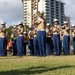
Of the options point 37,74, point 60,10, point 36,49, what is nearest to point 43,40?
point 36,49

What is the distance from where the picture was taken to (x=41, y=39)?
1694 cm

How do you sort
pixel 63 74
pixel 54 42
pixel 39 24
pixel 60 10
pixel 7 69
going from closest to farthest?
pixel 63 74
pixel 7 69
pixel 39 24
pixel 54 42
pixel 60 10

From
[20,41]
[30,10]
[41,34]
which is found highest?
[30,10]

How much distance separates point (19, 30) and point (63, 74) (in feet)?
30.8

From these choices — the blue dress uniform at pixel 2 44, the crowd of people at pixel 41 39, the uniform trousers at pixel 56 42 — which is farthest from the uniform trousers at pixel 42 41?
the blue dress uniform at pixel 2 44

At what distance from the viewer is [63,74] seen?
29.7 feet

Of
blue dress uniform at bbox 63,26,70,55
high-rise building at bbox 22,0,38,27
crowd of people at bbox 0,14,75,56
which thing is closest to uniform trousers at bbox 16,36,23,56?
crowd of people at bbox 0,14,75,56

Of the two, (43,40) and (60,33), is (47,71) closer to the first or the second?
(43,40)

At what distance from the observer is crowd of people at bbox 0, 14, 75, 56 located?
17.0 m

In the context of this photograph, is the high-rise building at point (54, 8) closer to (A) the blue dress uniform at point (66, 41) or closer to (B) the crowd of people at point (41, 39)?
(B) the crowd of people at point (41, 39)

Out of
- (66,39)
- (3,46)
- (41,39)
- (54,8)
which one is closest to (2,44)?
(3,46)

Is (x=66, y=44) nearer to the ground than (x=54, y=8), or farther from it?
nearer to the ground

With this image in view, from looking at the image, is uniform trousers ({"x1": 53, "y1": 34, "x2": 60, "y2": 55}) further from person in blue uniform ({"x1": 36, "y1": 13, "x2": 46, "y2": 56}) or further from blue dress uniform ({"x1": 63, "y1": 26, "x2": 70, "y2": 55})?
person in blue uniform ({"x1": 36, "y1": 13, "x2": 46, "y2": 56})

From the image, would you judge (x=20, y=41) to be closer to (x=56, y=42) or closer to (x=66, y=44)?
(x=56, y=42)
